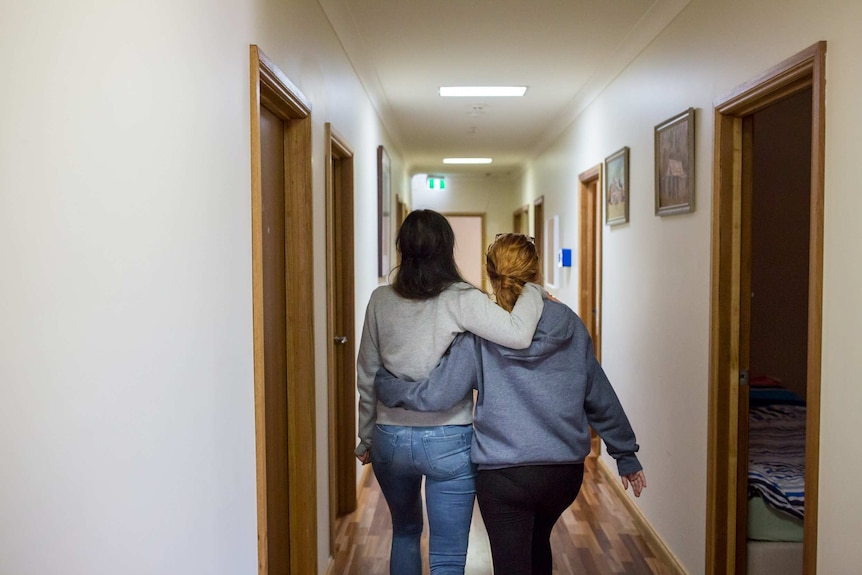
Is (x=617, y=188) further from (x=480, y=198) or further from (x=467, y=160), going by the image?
(x=480, y=198)

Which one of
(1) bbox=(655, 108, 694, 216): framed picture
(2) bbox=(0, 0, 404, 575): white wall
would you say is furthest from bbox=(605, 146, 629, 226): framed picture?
(2) bbox=(0, 0, 404, 575): white wall

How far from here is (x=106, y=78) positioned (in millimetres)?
1120

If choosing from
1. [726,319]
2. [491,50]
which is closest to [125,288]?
[726,319]

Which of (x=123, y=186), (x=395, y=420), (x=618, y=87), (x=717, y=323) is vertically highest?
(x=618, y=87)

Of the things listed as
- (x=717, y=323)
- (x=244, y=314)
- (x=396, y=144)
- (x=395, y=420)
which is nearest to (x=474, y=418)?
(x=395, y=420)

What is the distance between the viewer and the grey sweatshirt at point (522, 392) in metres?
2.07

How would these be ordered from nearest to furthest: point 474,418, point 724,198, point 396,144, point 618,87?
point 474,418, point 724,198, point 618,87, point 396,144

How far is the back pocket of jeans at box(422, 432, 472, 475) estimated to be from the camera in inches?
83.9

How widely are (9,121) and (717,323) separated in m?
2.49

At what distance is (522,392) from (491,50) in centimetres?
280

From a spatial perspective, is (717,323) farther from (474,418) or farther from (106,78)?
(106,78)

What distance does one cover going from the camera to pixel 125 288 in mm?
1182

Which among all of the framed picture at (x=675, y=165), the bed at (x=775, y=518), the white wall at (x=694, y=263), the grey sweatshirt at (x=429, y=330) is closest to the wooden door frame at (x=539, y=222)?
the white wall at (x=694, y=263)

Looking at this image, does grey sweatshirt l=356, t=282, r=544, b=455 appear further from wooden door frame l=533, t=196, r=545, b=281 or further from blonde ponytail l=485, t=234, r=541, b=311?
wooden door frame l=533, t=196, r=545, b=281
